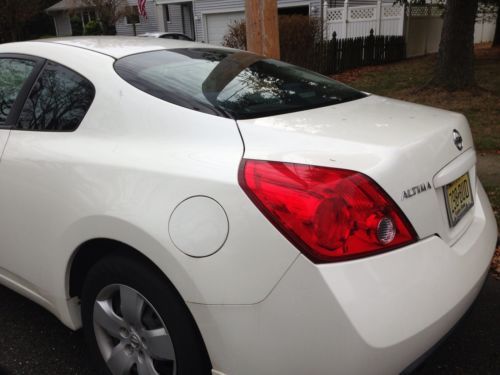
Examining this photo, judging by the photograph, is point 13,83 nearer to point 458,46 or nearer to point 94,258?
point 94,258

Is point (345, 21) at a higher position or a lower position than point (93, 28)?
Answer: higher

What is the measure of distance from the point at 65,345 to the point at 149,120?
56.5 inches

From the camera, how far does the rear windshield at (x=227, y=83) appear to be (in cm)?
204

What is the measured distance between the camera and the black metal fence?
1327 cm

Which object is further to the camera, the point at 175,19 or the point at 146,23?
the point at 146,23

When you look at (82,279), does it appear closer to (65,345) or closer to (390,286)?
(65,345)

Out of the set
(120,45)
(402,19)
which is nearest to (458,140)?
(120,45)

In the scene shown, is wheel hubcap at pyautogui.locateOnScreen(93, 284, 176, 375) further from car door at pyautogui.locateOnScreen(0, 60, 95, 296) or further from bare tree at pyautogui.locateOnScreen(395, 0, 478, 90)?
bare tree at pyautogui.locateOnScreen(395, 0, 478, 90)

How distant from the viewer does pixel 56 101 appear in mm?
2318

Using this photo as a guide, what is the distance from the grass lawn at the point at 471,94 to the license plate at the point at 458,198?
7.01ft

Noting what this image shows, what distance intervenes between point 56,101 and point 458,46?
8276 mm

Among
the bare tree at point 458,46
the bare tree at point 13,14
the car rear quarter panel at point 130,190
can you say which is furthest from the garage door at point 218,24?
the car rear quarter panel at point 130,190

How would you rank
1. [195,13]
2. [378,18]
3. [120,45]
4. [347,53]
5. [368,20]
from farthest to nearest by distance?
1. [195,13]
2. [368,20]
3. [378,18]
4. [347,53]
5. [120,45]

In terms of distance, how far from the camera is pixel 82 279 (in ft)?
7.11
